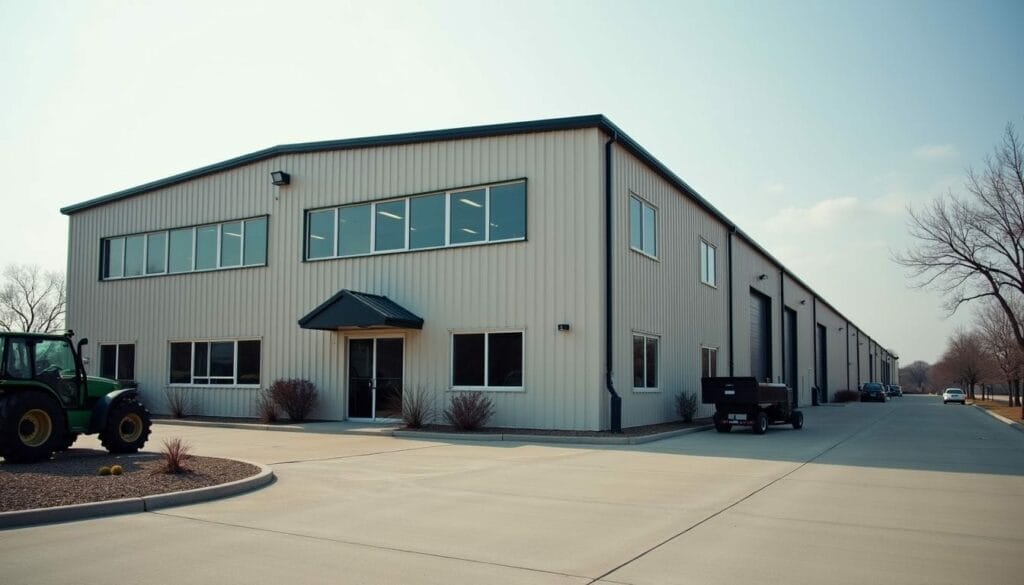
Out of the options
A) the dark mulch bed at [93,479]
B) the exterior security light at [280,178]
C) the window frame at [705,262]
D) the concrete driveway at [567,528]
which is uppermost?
the exterior security light at [280,178]

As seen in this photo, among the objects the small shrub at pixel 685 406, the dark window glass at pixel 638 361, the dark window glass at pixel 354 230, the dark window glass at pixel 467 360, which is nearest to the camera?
the dark window glass at pixel 467 360

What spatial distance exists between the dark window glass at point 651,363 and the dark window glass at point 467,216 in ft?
17.5

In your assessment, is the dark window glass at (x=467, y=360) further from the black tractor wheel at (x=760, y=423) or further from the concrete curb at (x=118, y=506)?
the concrete curb at (x=118, y=506)

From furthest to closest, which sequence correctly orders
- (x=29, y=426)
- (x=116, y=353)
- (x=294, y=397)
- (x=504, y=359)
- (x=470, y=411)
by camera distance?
(x=116, y=353) → (x=294, y=397) → (x=504, y=359) → (x=470, y=411) → (x=29, y=426)

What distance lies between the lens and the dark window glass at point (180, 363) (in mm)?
23781

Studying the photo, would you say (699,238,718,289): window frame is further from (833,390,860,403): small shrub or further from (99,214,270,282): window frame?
(833,390,860,403): small shrub

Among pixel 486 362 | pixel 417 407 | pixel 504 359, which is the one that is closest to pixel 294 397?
pixel 417 407

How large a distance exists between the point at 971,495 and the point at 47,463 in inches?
479

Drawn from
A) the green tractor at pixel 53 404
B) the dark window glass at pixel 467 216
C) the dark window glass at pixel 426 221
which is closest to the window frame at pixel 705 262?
the dark window glass at pixel 467 216

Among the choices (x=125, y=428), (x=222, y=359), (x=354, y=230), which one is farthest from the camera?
(x=222, y=359)

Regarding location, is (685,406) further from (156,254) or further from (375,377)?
(156,254)

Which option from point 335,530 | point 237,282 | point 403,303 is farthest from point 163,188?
point 335,530

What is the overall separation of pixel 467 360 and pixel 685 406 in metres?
6.61

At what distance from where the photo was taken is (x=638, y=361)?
19.3 metres
